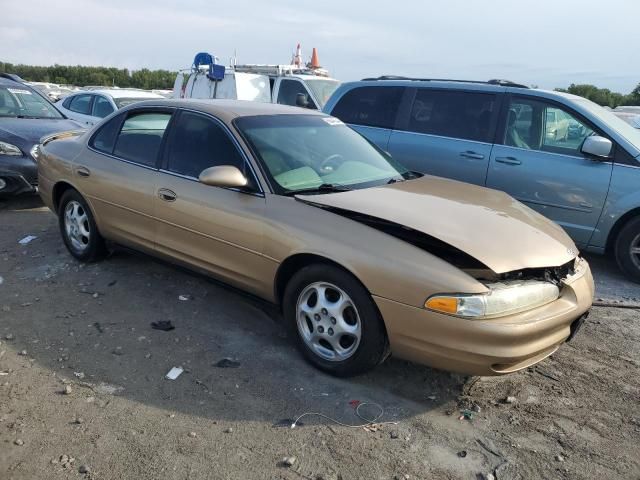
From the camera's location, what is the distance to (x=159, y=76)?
139 ft

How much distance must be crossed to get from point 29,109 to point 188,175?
5717mm

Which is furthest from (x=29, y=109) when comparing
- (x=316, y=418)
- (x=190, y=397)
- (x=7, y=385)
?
(x=316, y=418)

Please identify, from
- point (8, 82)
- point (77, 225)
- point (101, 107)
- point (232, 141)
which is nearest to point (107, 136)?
point (77, 225)

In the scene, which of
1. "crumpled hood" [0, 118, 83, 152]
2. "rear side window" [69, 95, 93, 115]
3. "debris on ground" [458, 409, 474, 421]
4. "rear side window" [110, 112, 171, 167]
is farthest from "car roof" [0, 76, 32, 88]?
"debris on ground" [458, 409, 474, 421]

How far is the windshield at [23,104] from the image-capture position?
331 inches

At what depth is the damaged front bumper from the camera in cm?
→ 300

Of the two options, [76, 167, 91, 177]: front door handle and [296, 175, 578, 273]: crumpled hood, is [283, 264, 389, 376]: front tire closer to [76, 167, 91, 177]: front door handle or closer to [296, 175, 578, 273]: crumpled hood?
[296, 175, 578, 273]: crumpled hood

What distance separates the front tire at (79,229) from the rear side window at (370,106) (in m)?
3.34

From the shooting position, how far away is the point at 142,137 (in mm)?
4797

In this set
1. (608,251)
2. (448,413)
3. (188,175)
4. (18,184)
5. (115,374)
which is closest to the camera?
(448,413)

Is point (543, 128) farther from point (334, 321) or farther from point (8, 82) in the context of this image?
point (8, 82)

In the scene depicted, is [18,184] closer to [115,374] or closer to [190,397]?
[115,374]

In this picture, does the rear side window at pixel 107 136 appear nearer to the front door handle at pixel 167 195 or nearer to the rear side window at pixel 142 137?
the rear side window at pixel 142 137

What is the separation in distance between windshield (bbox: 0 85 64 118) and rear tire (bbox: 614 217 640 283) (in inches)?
313
